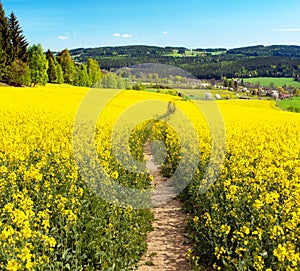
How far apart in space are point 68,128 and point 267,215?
431 inches

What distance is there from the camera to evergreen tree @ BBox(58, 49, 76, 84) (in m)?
75.2

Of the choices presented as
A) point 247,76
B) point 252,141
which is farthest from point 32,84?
point 247,76

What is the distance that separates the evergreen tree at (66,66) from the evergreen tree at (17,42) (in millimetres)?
15339

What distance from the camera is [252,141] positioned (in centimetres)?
1389

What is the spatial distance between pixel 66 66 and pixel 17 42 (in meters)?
19.3

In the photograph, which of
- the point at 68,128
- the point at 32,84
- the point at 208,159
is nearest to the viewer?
the point at 208,159

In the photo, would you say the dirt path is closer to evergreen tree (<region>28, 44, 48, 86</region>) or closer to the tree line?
the tree line

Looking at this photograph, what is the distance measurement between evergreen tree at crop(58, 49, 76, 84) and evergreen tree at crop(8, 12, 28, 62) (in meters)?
15.3

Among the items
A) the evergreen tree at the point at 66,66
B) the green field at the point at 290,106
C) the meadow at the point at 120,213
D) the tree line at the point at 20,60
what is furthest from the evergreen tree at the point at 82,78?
the meadow at the point at 120,213

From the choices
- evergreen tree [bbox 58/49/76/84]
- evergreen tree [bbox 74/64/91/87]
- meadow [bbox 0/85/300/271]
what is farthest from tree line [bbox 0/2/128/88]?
meadow [bbox 0/85/300/271]

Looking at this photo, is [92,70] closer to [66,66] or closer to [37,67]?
[66,66]

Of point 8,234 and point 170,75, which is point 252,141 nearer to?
point 8,234

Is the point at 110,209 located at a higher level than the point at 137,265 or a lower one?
higher

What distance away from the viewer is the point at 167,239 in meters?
9.10
